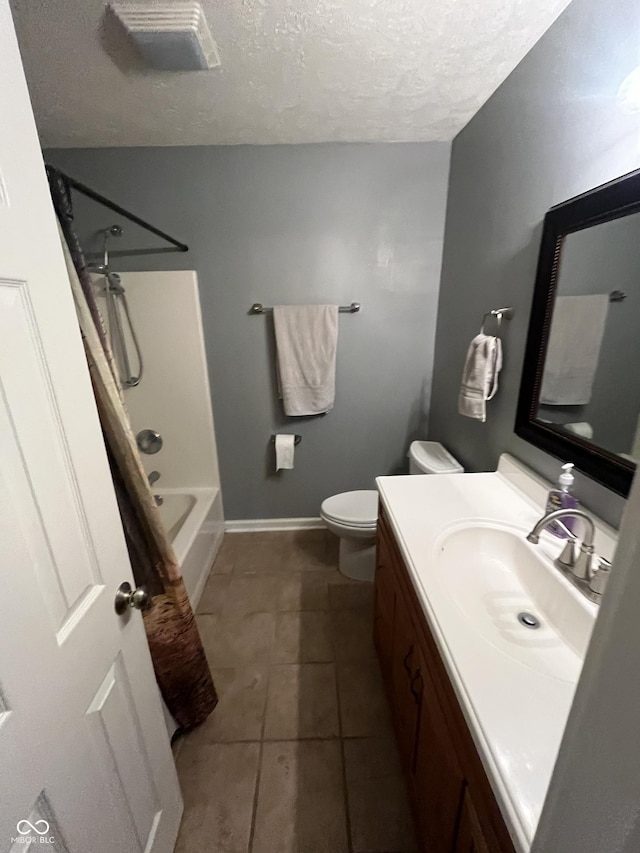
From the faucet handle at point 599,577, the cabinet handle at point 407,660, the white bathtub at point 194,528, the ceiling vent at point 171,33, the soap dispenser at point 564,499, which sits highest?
the ceiling vent at point 171,33

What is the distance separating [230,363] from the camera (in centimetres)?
227

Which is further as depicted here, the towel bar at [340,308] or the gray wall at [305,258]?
the towel bar at [340,308]

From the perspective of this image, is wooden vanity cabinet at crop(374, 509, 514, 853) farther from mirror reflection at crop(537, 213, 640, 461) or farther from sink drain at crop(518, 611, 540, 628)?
mirror reflection at crop(537, 213, 640, 461)

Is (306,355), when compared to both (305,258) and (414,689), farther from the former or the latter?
(414,689)

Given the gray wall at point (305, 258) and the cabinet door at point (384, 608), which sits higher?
the gray wall at point (305, 258)

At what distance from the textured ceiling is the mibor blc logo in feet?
6.41

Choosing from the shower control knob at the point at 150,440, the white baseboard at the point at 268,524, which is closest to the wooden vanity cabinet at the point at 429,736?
the white baseboard at the point at 268,524

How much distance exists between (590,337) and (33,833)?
5.28 feet

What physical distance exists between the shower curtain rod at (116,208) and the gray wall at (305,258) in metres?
0.10

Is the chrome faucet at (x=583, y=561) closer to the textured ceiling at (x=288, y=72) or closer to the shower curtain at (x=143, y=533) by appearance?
the shower curtain at (x=143, y=533)

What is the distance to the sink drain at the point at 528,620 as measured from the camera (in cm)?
96

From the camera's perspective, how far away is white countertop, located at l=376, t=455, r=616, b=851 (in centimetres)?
56

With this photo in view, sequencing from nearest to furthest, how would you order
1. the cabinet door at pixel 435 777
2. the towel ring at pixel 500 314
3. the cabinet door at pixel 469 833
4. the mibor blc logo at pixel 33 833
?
1. the mibor blc logo at pixel 33 833
2. the cabinet door at pixel 469 833
3. the cabinet door at pixel 435 777
4. the towel ring at pixel 500 314

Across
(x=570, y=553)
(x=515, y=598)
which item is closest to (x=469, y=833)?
(x=515, y=598)
